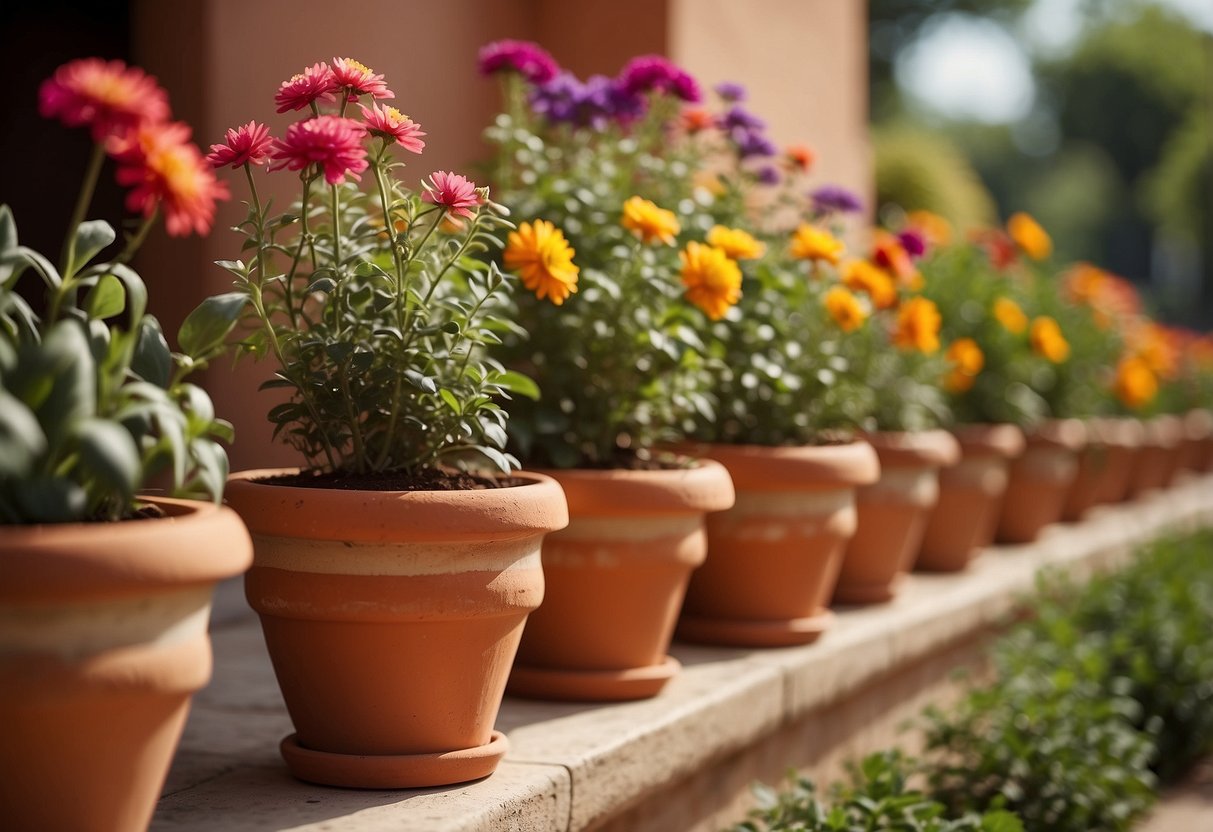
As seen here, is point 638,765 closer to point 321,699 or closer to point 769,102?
point 321,699

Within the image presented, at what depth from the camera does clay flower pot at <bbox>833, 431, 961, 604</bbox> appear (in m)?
3.92

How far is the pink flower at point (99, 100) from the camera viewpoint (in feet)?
4.83

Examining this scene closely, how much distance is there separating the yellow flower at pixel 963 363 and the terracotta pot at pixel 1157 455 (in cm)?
224

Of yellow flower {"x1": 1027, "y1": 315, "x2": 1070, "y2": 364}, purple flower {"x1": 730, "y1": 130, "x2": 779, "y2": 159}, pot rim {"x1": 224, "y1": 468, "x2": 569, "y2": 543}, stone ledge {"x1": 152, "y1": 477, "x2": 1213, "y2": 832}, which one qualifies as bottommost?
stone ledge {"x1": 152, "y1": 477, "x2": 1213, "y2": 832}

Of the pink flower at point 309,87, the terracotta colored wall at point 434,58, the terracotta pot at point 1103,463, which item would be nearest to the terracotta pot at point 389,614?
the pink flower at point 309,87

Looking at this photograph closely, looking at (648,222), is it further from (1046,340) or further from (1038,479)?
(1038,479)

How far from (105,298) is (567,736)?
44.7 inches

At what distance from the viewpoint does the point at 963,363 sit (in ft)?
15.1

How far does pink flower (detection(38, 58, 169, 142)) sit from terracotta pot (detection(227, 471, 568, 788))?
2.34 feet

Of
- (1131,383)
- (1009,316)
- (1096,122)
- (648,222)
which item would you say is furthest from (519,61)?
(1096,122)

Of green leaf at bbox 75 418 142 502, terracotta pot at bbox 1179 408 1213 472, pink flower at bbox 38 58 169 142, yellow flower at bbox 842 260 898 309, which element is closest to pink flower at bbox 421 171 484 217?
pink flower at bbox 38 58 169 142

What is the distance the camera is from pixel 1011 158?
184 ft

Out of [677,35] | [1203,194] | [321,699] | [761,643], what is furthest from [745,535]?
[1203,194]

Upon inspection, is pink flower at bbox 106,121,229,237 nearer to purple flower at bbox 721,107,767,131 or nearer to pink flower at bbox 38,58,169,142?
pink flower at bbox 38,58,169,142
